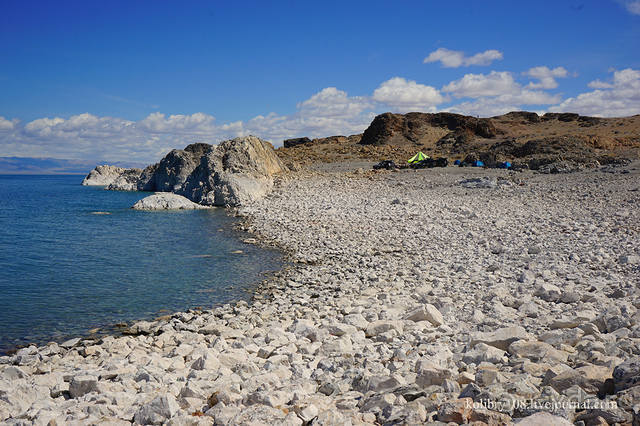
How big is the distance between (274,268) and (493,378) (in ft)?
28.3

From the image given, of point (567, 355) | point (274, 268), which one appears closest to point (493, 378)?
point (567, 355)

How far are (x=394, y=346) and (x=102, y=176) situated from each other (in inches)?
2988

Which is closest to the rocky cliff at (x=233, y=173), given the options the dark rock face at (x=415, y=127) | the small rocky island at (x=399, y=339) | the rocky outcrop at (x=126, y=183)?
the small rocky island at (x=399, y=339)

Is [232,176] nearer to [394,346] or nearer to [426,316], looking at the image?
[426,316]

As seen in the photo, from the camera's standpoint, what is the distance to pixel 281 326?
26.3 ft

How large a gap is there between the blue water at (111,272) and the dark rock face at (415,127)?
48274 millimetres

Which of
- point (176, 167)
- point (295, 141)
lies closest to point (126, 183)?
point (176, 167)

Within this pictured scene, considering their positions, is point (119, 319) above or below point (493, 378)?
below

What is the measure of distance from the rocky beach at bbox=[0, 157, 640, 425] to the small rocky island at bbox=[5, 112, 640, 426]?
0.08ft

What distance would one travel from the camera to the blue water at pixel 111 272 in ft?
30.8

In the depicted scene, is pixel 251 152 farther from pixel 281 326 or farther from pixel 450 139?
pixel 450 139

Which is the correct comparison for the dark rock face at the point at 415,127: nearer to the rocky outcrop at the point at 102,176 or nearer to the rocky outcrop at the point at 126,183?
the rocky outcrop at the point at 126,183

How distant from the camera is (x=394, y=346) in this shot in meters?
6.55

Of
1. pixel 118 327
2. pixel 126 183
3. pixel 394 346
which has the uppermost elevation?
pixel 126 183
